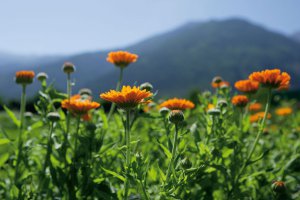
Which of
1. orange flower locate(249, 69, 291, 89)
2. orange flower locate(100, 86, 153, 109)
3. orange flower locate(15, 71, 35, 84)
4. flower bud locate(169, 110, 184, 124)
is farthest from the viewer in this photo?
orange flower locate(15, 71, 35, 84)

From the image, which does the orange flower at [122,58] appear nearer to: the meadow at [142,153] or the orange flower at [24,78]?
the meadow at [142,153]

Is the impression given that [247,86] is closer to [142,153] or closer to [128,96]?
[142,153]

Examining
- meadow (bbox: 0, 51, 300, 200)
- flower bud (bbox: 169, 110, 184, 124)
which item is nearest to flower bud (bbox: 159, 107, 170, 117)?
meadow (bbox: 0, 51, 300, 200)

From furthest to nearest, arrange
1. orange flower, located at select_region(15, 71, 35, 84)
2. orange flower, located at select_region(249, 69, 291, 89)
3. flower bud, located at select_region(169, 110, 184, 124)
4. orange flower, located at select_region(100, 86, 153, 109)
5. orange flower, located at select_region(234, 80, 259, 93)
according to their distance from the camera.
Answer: orange flower, located at select_region(234, 80, 259, 93) → orange flower, located at select_region(15, 71, 35, 84) → orange flower, located at select_region(249, 69, 291, 89) → flower bud, located at select_region(169, 110, 184, 124) → orange flower, located at select_region(100, 86, 153, 109)

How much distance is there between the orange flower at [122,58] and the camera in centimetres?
315

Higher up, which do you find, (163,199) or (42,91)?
(42,91)

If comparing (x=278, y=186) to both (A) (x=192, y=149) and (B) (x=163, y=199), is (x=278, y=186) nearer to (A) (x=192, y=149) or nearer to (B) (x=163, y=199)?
(A) (x=192, y=149)

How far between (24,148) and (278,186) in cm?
200

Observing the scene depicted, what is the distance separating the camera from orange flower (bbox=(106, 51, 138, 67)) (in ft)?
10.3

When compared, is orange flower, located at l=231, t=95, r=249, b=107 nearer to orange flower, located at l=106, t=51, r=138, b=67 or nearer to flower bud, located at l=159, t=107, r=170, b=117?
flower bud, located at l=159, t=107, r=170, b=117

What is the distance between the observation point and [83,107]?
8.61ft

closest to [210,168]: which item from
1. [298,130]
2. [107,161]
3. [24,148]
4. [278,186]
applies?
[278,186]

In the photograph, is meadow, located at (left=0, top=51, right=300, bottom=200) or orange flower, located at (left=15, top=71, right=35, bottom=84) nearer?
meadow, located at (left=0, top=51, right=300, bottom=200)

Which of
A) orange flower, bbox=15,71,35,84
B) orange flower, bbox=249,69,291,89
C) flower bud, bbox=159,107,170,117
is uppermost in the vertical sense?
orange flower, bbox=249,69,291,89
